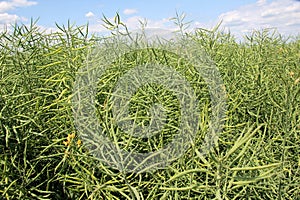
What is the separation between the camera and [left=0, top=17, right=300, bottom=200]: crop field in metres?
0.85

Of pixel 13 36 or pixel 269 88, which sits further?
pixel 269 88

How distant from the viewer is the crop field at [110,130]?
85 cm

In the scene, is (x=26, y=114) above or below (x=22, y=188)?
above

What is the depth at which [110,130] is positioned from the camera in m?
0.88

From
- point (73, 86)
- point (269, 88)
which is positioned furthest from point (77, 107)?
point (269, 88)

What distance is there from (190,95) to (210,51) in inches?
14.3

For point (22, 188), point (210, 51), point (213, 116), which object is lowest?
point (22, 188)

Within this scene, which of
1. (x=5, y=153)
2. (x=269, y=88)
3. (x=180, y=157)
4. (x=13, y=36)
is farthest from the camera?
(x=269, y=88)

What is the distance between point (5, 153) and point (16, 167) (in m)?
0.06

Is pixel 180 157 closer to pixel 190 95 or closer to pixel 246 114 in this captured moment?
pixel 190 95


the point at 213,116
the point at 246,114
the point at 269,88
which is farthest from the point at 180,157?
the point at 269,88

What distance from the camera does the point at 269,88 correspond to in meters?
1.28

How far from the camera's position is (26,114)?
100cm

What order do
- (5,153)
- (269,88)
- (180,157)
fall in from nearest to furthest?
(180,157) → (5,153) → (269,88)
